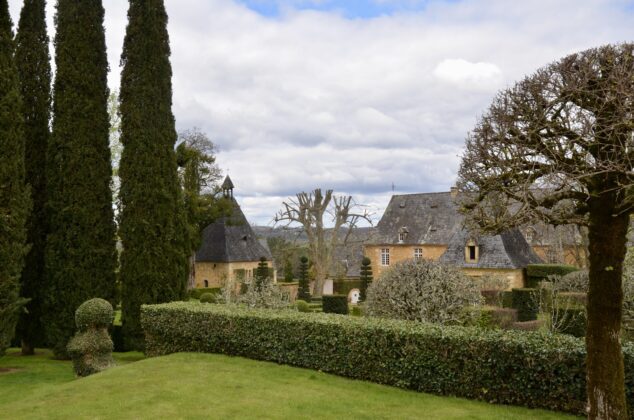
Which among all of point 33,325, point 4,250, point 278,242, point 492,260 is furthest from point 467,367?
point 278,242

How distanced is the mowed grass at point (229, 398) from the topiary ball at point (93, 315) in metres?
1.49

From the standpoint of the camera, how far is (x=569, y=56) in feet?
21.4

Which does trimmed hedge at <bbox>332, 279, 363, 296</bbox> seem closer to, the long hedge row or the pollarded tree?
the long hedge row

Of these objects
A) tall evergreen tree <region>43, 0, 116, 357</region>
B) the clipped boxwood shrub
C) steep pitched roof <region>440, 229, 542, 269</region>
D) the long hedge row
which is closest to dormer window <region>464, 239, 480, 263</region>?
steep pitched roof <region>440, 229, 542, 269</region>

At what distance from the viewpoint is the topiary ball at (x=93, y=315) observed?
1262cm

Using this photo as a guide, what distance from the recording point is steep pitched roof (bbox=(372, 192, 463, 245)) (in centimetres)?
4078

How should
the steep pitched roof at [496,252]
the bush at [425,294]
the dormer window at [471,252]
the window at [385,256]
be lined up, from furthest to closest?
the window at [385,256] < the dormer window at [471,252] < the steep pitched roof at [496,252] < the bush at [425,294]

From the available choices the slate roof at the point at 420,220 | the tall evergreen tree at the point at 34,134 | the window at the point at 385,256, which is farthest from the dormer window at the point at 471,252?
the tall evergreen tree at the point at 34,134

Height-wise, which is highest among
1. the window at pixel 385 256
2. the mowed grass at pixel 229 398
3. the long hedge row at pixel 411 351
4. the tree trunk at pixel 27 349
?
the window at pixel 385 256

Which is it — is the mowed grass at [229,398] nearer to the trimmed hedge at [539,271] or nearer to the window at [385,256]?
the trimmed hedge at [539,271]

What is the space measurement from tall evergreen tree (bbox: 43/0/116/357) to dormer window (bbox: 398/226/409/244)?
28.7 meters

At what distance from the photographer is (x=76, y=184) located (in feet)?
52.3

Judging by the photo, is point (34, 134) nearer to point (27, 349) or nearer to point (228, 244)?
point (27, 349)

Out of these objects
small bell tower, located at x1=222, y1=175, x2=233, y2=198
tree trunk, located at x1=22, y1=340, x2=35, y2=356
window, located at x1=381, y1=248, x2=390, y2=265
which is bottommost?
tree trunk, located at x1=22, y1=340, x2=35, y2=356
